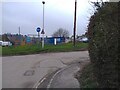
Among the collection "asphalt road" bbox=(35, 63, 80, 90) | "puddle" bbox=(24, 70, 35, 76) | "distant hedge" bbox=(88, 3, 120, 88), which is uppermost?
"distant hedge" bbox=(88, 3, 120, 88)

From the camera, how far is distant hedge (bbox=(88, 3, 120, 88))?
8.73 metres

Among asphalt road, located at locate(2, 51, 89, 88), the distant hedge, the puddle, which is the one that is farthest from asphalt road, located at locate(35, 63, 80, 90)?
the distant hedge

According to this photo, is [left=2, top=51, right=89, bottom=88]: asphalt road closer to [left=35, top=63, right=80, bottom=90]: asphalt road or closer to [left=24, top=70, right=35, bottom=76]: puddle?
[left=24, top=70, right=35, bottom=76]: puddle

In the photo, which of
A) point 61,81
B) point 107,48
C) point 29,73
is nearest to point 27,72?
point 29,73

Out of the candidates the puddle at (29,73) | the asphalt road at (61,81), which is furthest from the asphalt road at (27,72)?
the asphalt road at (61,81)

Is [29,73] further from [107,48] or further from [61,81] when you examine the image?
[107,48]

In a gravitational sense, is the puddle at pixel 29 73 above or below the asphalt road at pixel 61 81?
below

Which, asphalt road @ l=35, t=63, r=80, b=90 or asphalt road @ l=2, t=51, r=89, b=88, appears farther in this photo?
asphalt road @ l=2, t=51, r=89, b=88

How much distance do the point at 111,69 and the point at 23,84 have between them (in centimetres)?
731

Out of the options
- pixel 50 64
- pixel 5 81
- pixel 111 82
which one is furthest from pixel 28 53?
pixel 111 82

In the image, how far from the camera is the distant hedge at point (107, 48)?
28.7 ft

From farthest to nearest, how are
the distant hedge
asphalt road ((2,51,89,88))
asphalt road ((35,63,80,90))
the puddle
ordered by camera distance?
1. the puddle
2. asphalt road ((2,51,89,88))
3. asphalt road ((35,63,80,90))
4. the distant hedge

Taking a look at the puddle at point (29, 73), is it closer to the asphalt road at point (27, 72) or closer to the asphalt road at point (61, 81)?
the asphalt road at point (27, 72)

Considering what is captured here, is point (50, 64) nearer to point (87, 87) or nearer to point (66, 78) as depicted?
point (66, 78)
